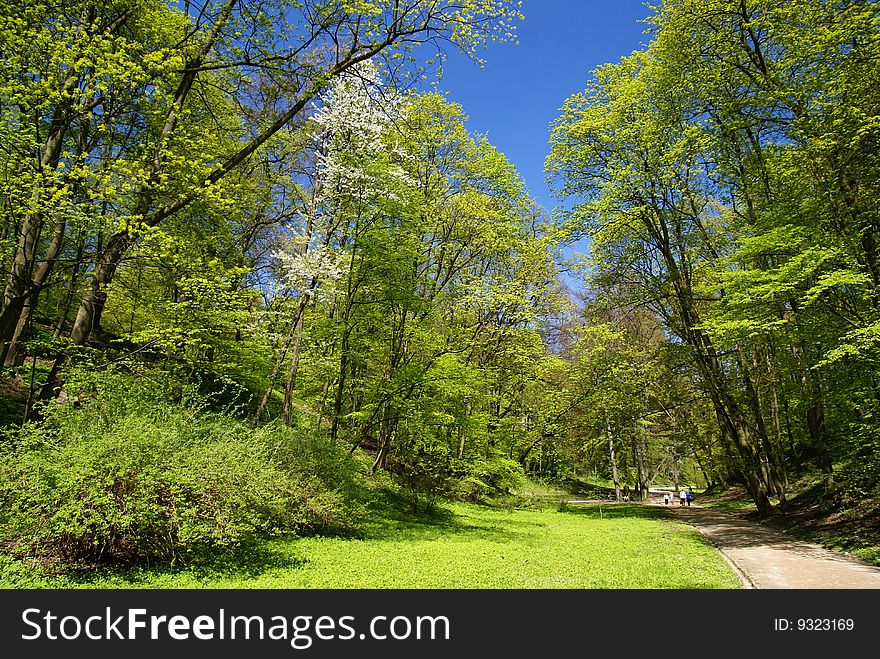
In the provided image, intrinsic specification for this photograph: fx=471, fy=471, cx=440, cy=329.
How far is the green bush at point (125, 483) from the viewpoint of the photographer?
6.00 metres

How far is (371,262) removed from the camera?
14906mm

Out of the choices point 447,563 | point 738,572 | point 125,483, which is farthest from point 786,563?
point 125,483

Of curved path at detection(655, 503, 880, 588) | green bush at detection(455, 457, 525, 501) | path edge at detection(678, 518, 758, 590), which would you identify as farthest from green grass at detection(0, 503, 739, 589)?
green bush at detection(455, 457, 525, 501)

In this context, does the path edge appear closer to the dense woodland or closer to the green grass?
the green grass

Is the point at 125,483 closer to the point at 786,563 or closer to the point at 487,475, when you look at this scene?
the point at 786,563

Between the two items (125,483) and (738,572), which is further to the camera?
(738,572)

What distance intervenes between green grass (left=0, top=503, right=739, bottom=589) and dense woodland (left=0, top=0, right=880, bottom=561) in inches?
23.8

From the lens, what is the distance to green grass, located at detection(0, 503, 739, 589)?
636 centimetres

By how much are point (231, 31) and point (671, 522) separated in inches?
803

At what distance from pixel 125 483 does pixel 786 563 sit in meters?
11.4
